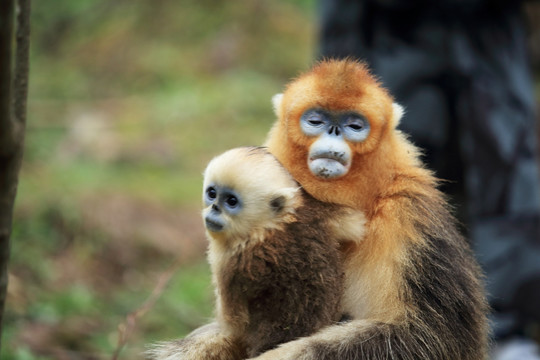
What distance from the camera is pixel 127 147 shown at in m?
11.2

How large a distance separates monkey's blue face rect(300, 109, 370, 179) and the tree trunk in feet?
4.09

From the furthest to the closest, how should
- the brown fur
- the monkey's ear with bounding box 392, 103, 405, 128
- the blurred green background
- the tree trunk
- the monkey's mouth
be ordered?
the blurred green background
the monkey's ear with bounding box 392, 103, 405, 128
the brown fur
the monkey's mouth
the tree trunk

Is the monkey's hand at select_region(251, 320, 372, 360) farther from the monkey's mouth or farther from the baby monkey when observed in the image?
the monkey's mouth

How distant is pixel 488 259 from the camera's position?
703 centimetres

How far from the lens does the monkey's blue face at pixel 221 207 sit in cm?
332

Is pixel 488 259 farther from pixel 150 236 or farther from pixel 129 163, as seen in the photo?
pixel 129 163

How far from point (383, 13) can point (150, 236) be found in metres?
3.83

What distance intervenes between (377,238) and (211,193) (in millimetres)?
792

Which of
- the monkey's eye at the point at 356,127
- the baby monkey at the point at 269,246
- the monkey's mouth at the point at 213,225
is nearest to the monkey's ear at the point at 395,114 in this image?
the monkey's eye at the point at 356,127

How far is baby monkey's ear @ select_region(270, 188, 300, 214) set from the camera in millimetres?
3342

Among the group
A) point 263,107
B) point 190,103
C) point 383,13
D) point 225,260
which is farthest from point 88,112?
point 225,260

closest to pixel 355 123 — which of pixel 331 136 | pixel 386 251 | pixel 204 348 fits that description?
pixel 331 136

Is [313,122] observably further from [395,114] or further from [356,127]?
[395,114]

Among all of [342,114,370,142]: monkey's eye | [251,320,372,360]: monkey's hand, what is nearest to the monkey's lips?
[342,114,370,142]: monkey's eye
